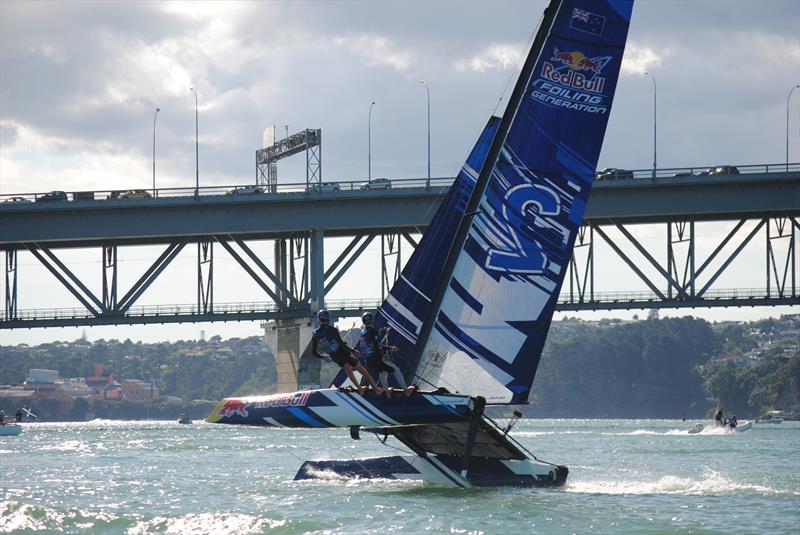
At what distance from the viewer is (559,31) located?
26.2m

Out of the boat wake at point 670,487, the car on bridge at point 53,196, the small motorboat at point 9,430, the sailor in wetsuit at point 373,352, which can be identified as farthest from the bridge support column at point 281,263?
the sailor in wetsuit at point 373,352

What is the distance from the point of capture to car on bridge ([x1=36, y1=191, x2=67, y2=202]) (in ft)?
221

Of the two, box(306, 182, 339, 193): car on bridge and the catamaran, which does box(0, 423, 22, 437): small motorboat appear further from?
the catamaran

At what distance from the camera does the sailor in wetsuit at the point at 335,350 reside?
24719 millimetres

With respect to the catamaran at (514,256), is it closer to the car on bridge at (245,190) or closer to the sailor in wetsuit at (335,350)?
the sailor in wetsuit at (335,350)

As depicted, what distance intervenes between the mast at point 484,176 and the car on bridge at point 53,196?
143 feet

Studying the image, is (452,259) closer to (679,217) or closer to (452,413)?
(452,413)

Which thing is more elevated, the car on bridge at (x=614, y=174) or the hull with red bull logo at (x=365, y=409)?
the car on bridge at (x=614, y=174)

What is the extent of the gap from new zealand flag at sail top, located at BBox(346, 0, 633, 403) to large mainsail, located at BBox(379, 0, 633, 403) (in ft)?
0.06

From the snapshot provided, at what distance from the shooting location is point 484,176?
2688 centimetres

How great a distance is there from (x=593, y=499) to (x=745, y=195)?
42.2m

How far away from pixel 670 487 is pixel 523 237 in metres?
6.43

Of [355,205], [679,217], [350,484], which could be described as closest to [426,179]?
[355,205]

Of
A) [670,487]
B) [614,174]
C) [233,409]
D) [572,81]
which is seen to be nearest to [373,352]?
[233,409]
